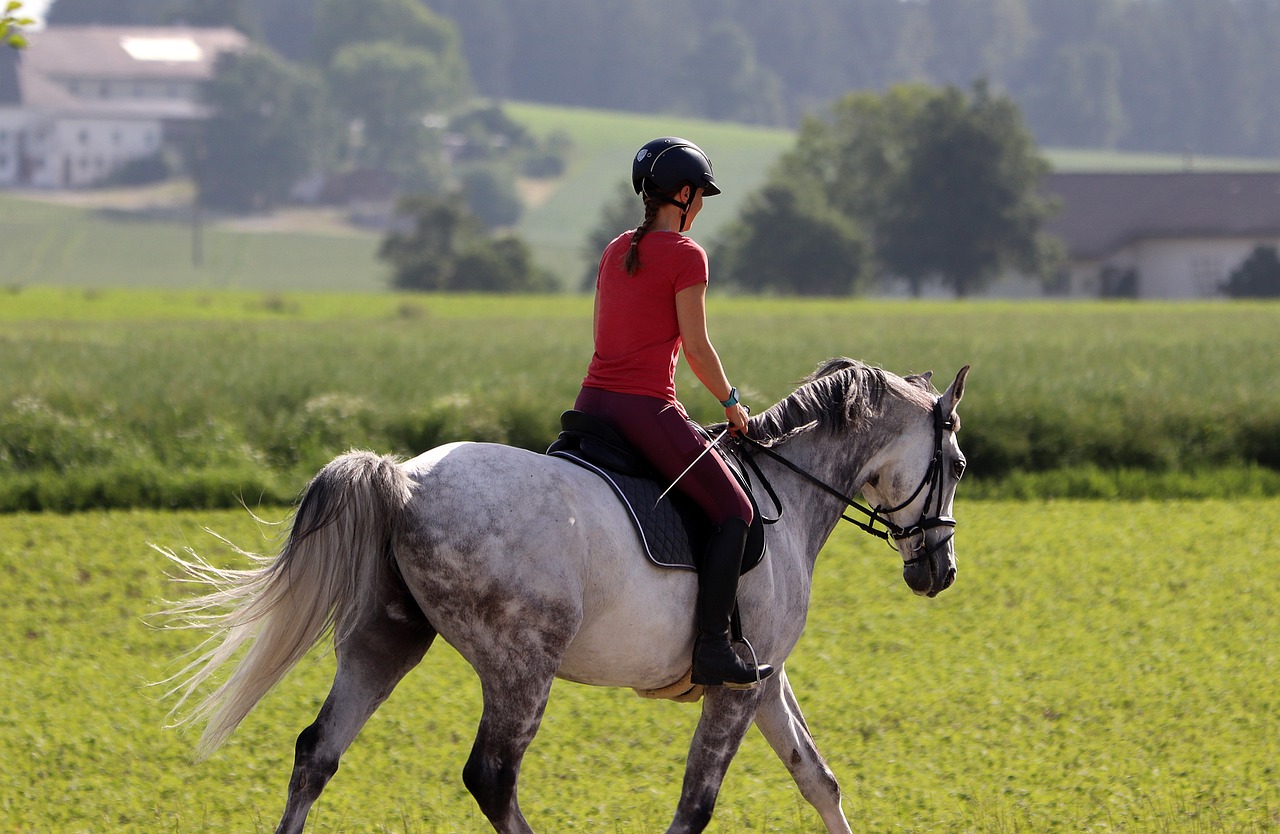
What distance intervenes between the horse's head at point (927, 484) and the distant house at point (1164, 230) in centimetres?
7906

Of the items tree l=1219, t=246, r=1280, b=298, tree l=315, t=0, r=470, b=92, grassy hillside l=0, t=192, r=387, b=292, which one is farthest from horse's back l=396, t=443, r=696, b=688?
tree l=315, t=0, r=470, b=92

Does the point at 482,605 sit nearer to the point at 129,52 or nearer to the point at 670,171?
the point at 670,171

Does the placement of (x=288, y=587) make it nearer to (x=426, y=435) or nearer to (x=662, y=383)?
(x=662, y=383)

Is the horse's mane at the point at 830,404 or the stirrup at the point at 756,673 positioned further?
the horse's mane at the point at 830,404

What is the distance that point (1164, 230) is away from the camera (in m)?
82.6

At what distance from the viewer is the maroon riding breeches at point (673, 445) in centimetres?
593

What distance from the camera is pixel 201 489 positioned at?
17.3 metres

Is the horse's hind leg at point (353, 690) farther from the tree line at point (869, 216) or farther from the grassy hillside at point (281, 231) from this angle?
the grassy hillside at point (281, 231)

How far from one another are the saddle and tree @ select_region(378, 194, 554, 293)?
6964 cm

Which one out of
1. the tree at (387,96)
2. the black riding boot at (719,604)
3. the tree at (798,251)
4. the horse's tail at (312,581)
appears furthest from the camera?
the tree at (387,96)

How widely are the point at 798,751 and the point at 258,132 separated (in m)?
141

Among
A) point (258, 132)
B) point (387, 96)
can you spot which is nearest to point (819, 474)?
point (258, 132)

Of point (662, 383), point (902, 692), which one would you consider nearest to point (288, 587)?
point (662, 383)

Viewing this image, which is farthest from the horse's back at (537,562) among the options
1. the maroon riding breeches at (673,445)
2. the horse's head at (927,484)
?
the horse's head at (927,484)
